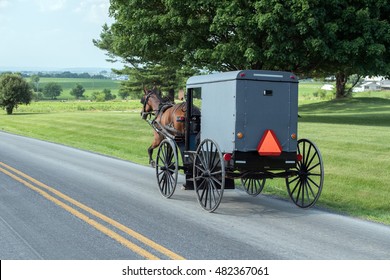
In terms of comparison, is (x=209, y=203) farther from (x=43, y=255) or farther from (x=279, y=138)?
(x=43, y=255)

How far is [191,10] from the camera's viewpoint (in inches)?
1206

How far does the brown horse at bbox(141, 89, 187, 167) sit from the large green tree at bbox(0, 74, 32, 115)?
64.3m

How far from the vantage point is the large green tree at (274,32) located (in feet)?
87.8

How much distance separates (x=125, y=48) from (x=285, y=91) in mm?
27906

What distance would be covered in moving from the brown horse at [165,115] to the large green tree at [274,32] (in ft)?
43.2

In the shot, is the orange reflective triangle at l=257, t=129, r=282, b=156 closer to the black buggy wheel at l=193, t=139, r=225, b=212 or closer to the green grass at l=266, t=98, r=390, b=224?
the black buggy wheel at l=193, t=139, r=225, b=212

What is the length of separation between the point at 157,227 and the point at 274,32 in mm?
20524

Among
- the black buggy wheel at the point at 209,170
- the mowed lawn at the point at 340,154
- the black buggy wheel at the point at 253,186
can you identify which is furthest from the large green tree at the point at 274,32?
the black buggy wheel at the point at 209,170

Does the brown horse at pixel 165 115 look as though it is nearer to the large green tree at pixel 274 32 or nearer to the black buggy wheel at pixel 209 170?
the black buggy wheel at pixel 209 170

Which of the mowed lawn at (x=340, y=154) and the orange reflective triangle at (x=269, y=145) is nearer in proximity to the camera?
the orange reflective triangle at (x=269, y=145)

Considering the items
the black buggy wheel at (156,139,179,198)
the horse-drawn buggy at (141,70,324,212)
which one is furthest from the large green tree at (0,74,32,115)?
the horse-drawn buggy at (141,70,324,212)

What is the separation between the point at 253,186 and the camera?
11.7 metres

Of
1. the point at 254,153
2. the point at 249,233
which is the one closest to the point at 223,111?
the point at 254,153

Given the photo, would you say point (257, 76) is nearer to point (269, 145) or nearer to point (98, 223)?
point (269, 145)
